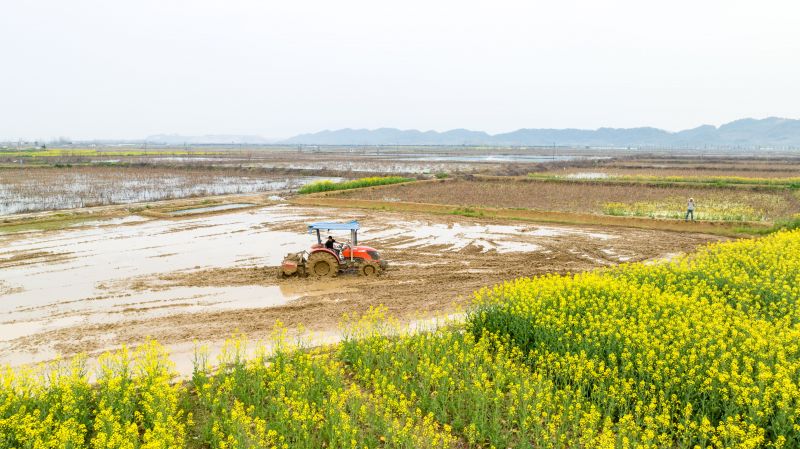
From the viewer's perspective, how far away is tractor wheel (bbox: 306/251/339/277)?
1457cm

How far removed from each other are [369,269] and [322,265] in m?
1.29

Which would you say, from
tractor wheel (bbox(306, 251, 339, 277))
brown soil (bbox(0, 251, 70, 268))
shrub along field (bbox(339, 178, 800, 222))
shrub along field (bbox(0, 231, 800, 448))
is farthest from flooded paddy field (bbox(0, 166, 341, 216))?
shrub along field (bbox(0, 231, 800, 448))

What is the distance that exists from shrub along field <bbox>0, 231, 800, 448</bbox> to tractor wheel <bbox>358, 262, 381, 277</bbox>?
17.1 ft

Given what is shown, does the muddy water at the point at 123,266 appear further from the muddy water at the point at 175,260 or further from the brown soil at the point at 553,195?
the brown soil at the point at 553,195

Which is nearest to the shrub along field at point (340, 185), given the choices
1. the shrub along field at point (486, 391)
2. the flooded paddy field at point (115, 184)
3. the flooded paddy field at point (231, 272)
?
the flooded paddy field at point (115, 184)

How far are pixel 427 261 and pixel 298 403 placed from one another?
10.9 m

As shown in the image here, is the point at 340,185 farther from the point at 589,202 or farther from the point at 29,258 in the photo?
the point at 29,258

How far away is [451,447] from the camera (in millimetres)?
6570

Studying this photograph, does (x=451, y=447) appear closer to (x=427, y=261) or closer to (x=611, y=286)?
(x=611, y=286)

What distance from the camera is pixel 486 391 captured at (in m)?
6.99

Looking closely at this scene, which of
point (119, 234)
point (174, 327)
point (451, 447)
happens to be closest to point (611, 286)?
point (451, 447)

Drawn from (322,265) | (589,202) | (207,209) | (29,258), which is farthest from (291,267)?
(589,202)

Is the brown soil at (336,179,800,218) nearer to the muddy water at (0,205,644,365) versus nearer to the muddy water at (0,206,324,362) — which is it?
the muddy water at (0,205,644,365)

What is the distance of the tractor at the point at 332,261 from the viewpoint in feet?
47.9
